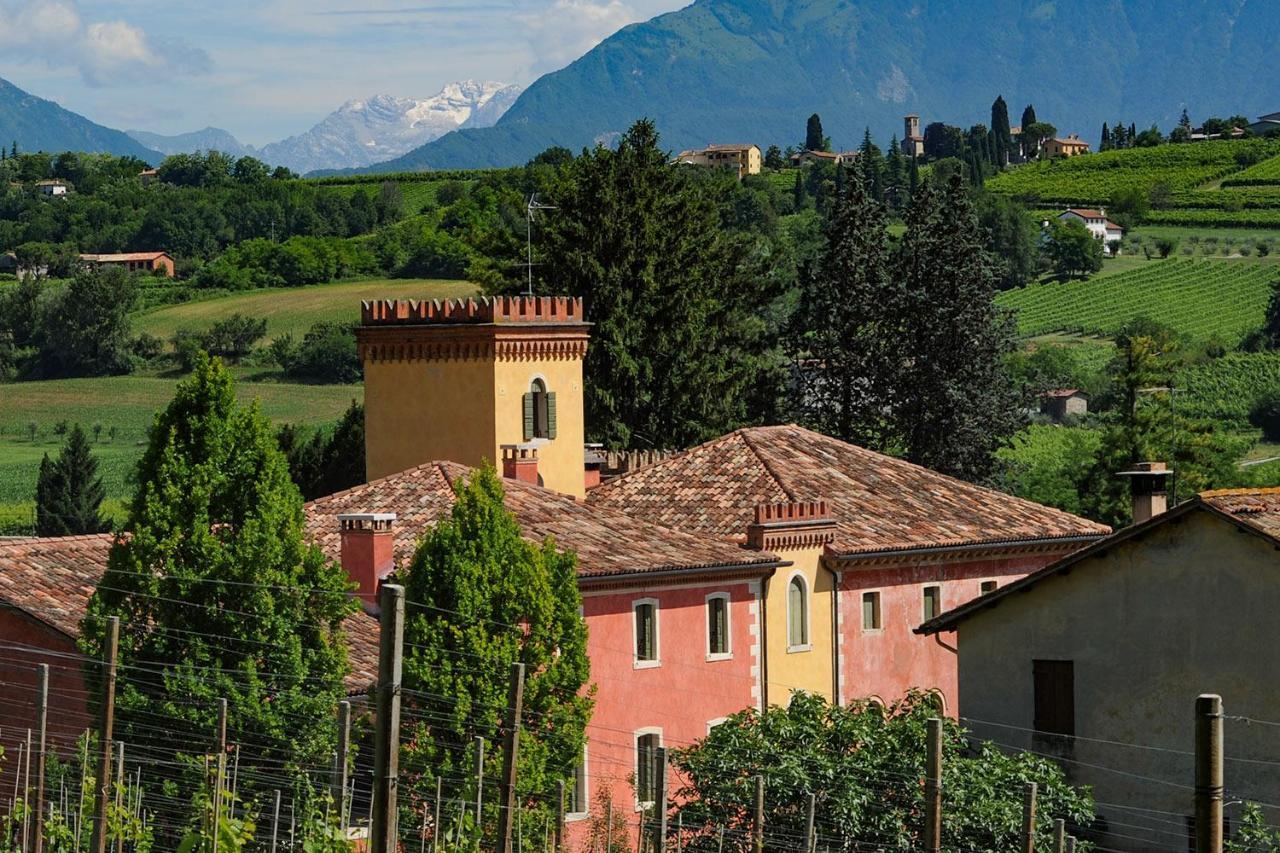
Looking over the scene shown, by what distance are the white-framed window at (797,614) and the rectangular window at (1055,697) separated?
11.5 metres

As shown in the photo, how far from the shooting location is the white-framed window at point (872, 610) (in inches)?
1813

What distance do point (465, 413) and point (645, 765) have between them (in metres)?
11.6

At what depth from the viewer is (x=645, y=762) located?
39062 millimetres

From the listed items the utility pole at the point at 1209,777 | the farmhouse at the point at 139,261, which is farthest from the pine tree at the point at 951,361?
the farmhouse at the point at 139,261

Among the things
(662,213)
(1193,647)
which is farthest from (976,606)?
(662,213)

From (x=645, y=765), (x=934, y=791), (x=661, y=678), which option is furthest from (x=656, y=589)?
(x=934, y=791)

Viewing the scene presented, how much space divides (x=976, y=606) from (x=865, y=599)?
12496 millimetres

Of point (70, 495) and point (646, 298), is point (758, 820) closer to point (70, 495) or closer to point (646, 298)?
point (646, 298)

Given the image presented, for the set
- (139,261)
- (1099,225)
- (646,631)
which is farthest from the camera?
(139,261)

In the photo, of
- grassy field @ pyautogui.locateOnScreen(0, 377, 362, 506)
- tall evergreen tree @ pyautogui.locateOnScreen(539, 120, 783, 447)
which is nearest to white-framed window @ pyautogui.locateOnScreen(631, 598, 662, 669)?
tall evergreen tree @ pyautogui.locateOnScreen(539, 120, 783, 447)

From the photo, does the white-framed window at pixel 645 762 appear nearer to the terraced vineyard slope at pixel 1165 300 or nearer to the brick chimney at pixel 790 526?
the brick chimney at pixel 790 526

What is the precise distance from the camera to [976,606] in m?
33.6

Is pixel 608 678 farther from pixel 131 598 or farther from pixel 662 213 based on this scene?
pixel 662 213

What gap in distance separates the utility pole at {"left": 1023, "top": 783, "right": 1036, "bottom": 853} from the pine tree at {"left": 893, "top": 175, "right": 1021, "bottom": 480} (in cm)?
3814
